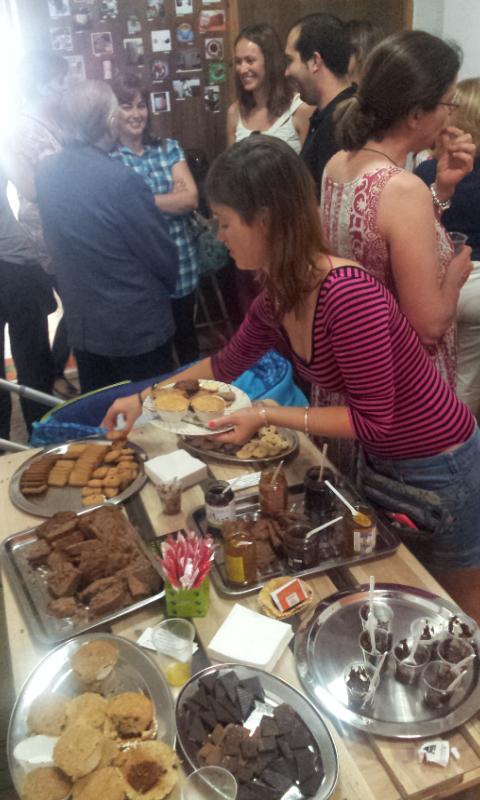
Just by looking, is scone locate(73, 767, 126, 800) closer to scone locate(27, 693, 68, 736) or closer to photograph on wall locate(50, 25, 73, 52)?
scone locate(27, 693, 68, 736)

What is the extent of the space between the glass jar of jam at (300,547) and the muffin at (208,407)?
1.40ft

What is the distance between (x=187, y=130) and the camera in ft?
14.3

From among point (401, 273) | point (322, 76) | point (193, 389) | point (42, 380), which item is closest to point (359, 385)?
point (401, 273)

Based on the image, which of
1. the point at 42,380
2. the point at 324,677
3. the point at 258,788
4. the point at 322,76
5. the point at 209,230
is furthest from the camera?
the point at 209,230

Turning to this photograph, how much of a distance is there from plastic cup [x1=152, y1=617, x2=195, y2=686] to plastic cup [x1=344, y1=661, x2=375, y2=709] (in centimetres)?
30

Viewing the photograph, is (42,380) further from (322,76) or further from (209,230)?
(322,76)

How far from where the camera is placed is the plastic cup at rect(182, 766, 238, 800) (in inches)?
38.3

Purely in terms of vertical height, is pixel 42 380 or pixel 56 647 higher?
pixel 56 647

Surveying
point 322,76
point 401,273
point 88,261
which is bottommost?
point 88,261

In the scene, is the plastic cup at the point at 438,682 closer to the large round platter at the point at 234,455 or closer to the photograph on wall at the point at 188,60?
the large round platter at the point at 234,455

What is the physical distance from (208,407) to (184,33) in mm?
3267

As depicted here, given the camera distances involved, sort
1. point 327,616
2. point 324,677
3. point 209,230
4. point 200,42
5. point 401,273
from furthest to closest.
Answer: point 200,42 → point 209,230 → point 401,273 → point 327,616 → point 324,677

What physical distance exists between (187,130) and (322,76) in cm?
185

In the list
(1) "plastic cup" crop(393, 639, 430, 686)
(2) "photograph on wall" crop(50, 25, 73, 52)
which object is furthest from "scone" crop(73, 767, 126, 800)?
(2) "photograph on wall" crop(50, 25, 73, 52)
